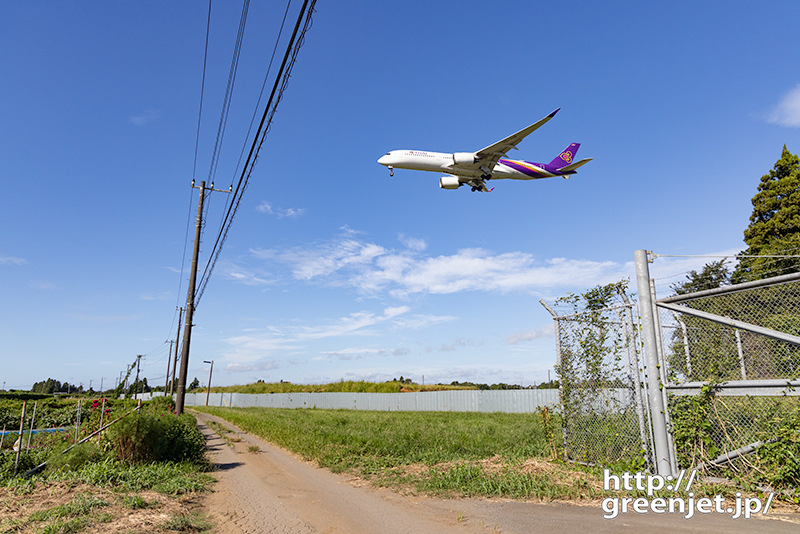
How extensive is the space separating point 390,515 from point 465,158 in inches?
382

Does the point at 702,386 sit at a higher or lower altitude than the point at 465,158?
lower

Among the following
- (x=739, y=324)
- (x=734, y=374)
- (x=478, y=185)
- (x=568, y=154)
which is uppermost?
(x=568, y=154)

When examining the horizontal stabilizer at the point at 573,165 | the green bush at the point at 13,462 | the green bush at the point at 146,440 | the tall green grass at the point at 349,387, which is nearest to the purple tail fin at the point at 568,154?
the horizontal stabilizer at the point at 573,165

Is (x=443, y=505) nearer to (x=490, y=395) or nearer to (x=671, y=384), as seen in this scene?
(x=671, y=384)

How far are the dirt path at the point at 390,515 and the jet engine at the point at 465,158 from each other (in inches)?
351

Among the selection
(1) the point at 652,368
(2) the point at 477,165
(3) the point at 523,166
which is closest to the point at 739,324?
(1) the point at 652,368

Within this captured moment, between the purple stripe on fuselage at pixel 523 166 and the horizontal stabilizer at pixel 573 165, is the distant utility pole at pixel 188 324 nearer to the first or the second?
the purple stripe on fuselage at pixel 523 166

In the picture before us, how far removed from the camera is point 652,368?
7.07 m

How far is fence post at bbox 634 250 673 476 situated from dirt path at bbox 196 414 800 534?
4.56ft

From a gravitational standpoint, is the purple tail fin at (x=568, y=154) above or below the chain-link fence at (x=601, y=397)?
above

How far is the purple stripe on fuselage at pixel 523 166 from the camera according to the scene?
14947 mm

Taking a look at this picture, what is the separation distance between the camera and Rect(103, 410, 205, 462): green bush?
8.86 meters

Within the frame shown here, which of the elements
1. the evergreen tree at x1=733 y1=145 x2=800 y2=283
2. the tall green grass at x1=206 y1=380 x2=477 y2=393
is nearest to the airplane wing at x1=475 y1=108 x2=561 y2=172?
the evergreen tree at x1=733 y1=145 x2=800 y2=283

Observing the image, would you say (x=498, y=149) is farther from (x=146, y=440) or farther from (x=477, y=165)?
(x=146, y=440)
